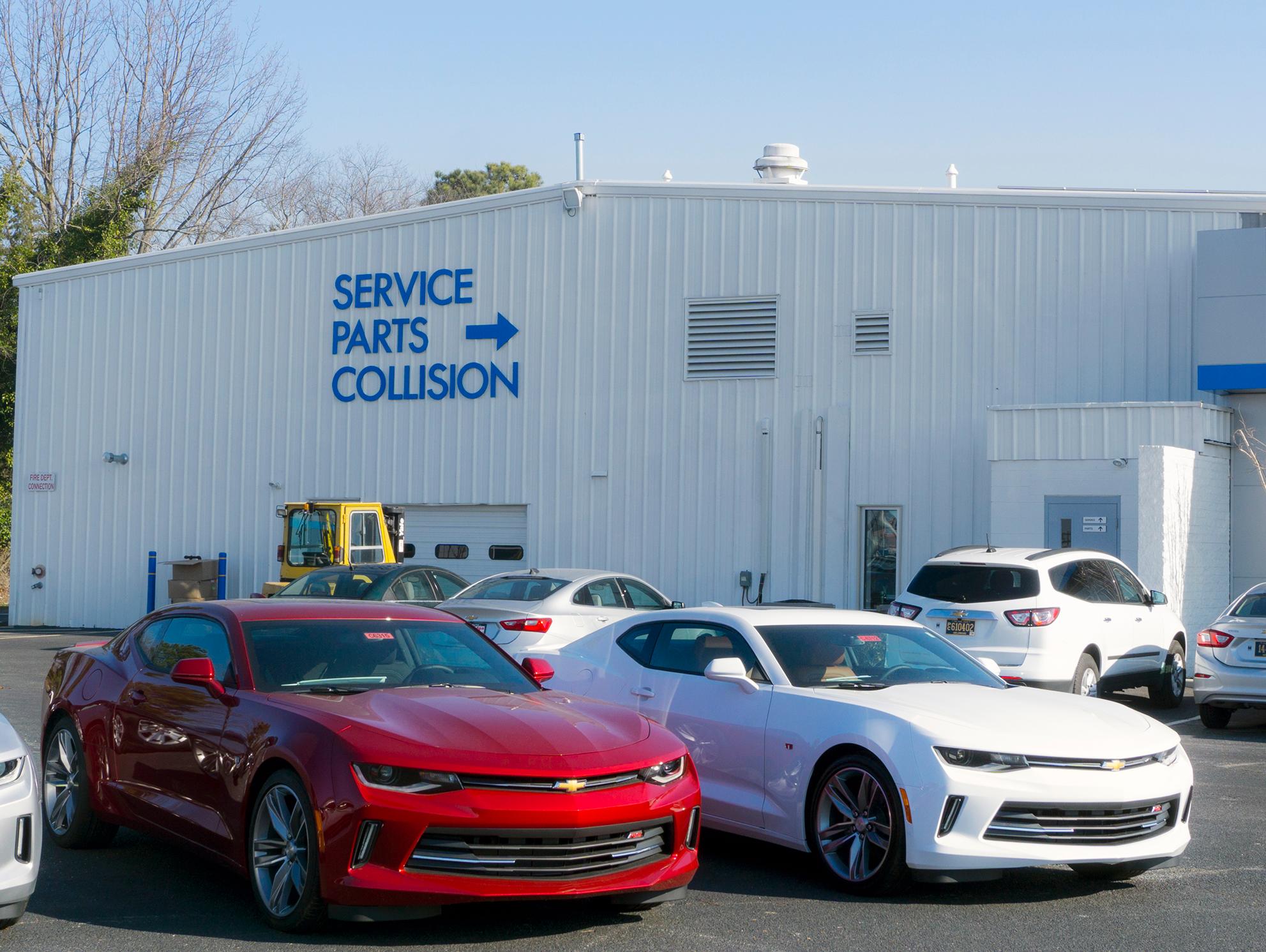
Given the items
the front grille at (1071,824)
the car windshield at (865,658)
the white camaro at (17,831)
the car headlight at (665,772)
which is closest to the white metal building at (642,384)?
the car windshield at (865,658)

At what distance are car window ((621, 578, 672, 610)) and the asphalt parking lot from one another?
8427 mm

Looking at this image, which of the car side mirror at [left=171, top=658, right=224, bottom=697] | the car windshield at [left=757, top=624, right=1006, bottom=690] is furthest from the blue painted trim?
the car side mirror at [left=171, top=658, right=224, bottom=697]

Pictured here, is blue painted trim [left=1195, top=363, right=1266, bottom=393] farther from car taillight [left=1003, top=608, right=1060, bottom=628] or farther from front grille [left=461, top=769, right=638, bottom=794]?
front grille [left=461, top=769, right=638, bottom=794]

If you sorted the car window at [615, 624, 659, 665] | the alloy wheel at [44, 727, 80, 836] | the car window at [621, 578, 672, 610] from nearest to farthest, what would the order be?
the alloy wheel at [44, 727, 80, 836]
the car window at [615, 624, 659, 665]
the car window at [621, 578, 672, 610]

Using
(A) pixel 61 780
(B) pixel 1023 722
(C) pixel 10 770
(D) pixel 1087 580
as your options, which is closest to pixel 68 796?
(A) pixel 61 780

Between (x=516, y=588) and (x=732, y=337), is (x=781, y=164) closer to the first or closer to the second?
(x=732, y=337)

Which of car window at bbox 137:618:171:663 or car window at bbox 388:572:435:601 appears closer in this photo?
car window at bbox 137:618:171:663

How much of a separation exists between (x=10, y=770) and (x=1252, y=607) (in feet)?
38.1

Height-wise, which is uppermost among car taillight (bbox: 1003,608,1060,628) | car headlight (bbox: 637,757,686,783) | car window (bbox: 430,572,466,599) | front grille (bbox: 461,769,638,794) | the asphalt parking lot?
front grille (bbox: 461,769,638,794)

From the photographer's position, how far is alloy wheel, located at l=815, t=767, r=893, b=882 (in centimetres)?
696

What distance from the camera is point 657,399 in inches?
969

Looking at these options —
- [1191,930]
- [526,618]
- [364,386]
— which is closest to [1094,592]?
[526,618]

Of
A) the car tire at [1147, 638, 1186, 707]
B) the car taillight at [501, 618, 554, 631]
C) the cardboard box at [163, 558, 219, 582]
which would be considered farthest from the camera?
the cardboard box at [163, 558, 219, 582]

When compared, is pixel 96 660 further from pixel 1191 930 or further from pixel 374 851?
pixel 1191 930
